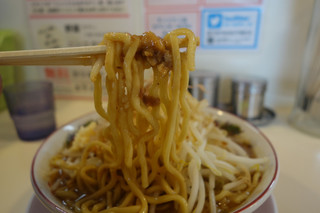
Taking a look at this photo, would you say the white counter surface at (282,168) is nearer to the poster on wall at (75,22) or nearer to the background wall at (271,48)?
the background wall at (271,48)

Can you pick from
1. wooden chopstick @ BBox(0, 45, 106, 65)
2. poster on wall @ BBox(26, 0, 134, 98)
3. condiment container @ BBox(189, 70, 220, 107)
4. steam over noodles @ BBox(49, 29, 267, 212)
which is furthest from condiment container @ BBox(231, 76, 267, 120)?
wooden chopstick @ BBox(0, 45, 106, 65)

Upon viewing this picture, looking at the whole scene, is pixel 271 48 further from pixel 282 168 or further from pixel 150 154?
pixel 150 154

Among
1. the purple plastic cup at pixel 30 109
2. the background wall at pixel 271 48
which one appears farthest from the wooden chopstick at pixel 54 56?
the background wall at pixel 271 48

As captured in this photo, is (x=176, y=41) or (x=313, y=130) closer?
(x=176, y=41)

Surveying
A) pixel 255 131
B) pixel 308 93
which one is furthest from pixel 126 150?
pixel 308 93

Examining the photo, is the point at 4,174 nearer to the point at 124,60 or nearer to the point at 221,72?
the point at 124,60

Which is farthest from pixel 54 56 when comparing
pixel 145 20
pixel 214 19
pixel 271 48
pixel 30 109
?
pixel 271 48
